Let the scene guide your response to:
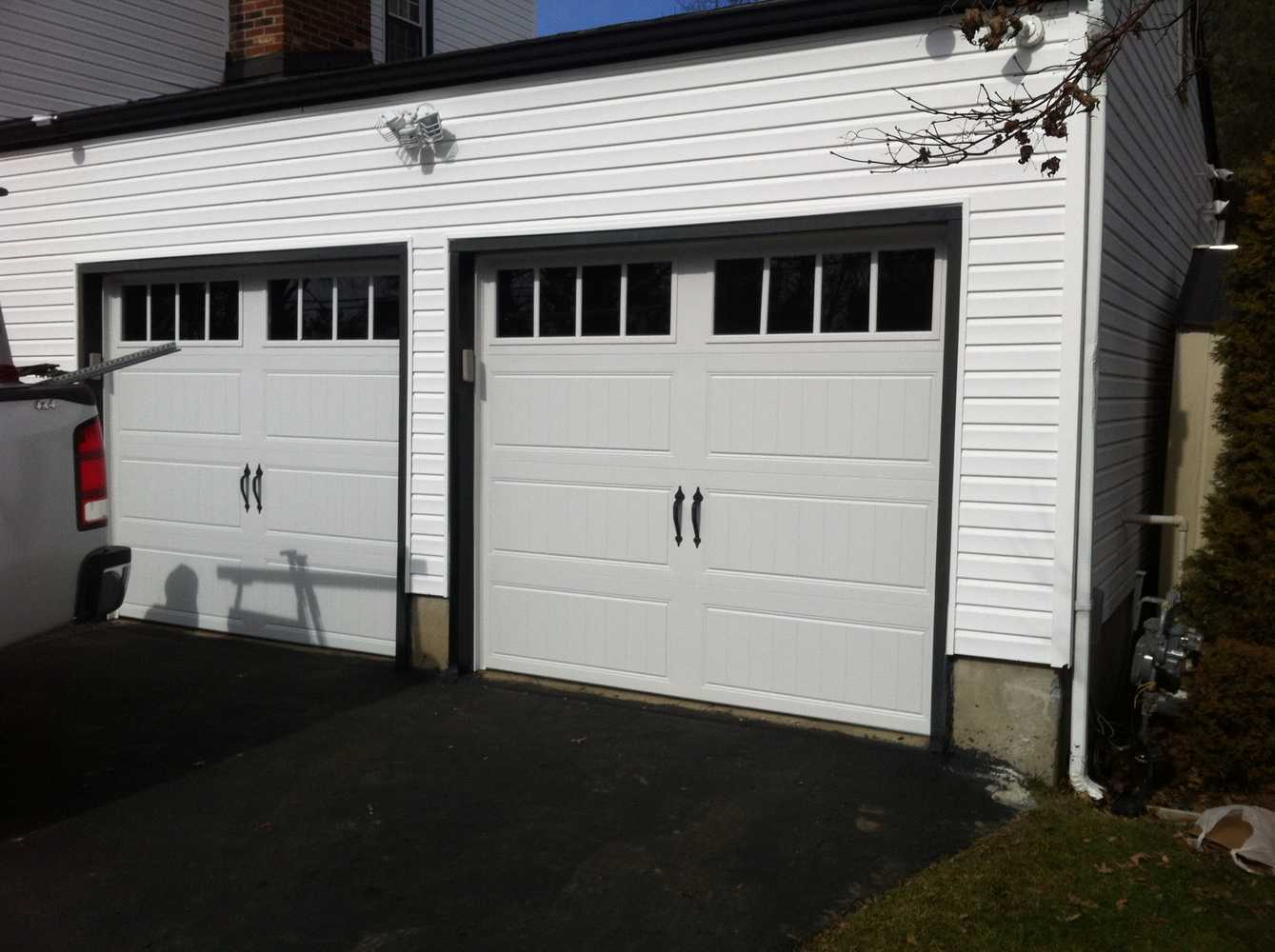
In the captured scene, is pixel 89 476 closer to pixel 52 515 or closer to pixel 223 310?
pixel 52 515

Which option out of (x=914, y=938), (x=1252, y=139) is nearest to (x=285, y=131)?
(x=914, y=938)

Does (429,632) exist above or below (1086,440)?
below

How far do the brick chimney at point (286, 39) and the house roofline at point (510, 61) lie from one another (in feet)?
6.06

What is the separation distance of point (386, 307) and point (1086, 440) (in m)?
4.08

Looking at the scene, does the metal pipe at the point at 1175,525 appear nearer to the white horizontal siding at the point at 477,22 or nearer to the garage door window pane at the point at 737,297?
the garage door window pane at the point at 737,297

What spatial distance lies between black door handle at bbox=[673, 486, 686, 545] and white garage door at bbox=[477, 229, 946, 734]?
0.01 m

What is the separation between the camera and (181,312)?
25.9 feet

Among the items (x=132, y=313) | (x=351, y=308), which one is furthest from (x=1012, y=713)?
(x=132, y=313)

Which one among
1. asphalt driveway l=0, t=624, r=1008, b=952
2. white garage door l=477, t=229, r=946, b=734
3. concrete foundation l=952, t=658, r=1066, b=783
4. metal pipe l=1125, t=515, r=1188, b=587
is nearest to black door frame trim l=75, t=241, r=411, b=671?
asphalt driveway l=0, t=624, r=1008, b=952

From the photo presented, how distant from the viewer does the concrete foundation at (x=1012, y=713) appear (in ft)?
16.7

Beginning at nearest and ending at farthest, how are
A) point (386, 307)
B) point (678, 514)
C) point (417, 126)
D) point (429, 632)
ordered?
point (678, 514) → point (417, 126) → point (429, 632) → point (386, 307)

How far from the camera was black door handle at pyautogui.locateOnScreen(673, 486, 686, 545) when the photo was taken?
607 cm

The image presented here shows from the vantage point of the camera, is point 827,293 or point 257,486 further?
point 257,486

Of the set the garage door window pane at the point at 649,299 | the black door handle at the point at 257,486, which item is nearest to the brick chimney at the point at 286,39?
the black door handle at the point at 257,486
